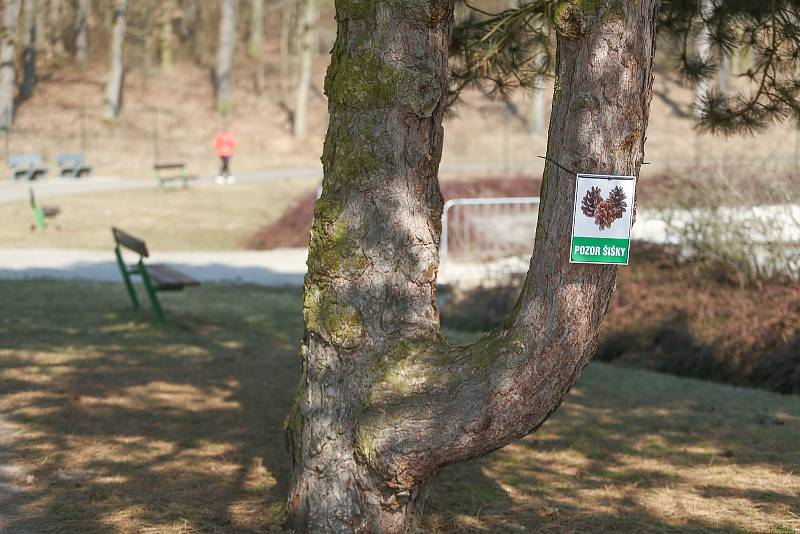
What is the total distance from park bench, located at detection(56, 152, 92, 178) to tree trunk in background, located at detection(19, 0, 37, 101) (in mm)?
12595

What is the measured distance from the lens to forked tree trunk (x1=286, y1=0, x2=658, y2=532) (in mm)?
4266

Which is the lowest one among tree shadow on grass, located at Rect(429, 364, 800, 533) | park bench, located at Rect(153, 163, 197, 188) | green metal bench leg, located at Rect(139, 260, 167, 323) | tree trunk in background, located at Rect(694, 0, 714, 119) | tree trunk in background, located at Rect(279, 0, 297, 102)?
tree shadow on grass, located at Rect(429, 364, 800, 533)

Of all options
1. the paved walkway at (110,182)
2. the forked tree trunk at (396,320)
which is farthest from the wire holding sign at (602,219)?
the paved walkway at (110,182)

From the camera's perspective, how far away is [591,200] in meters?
4.04

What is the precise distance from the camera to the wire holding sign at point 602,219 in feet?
13.2

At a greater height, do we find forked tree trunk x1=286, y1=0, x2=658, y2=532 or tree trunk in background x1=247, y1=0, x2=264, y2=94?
tree trunk in background x1=247, y1=0, x2=264, y2=94

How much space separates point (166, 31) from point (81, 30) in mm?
5958

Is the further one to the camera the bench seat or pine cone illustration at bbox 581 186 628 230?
the bench seat

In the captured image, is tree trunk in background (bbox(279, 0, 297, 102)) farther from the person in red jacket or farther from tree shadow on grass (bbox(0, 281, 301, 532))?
tree shadow on grass (bbox(0, 281, 301, 532))

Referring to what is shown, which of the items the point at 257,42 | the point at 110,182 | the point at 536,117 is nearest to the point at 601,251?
the point at 110,182

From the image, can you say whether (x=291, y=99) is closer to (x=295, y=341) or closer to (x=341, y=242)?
(x=295, y=341)

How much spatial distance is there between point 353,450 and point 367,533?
1.25 feet

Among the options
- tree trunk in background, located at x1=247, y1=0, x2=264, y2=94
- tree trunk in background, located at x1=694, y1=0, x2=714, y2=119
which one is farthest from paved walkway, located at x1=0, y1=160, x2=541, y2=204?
tree trunk in background, located at x1=694, y1=0, x2=714, y2=119

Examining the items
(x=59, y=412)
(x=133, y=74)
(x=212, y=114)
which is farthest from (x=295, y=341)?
(x=133, y=74)
